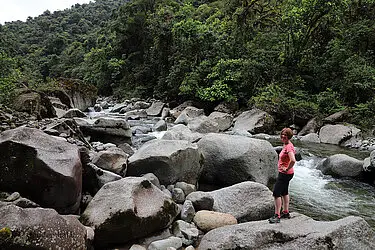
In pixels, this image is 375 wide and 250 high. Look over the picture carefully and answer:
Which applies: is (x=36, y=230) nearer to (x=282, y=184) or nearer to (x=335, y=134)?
(x=282, y=184)

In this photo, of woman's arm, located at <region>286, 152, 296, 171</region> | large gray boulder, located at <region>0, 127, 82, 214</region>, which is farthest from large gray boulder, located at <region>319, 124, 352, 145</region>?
large gray boulder, located at <region>0, 127, 82, 214</region>

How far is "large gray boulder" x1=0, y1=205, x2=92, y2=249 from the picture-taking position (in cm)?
341

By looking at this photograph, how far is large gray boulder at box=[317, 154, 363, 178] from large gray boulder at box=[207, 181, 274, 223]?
4.79m

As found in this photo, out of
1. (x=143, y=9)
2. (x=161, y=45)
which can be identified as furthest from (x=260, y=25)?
(x=143, y=9)

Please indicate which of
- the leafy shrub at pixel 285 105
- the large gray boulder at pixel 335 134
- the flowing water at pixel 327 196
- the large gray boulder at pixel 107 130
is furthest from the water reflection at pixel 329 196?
the leafy shrub at pixel 285 105

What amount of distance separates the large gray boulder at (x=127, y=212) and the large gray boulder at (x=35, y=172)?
501 mm

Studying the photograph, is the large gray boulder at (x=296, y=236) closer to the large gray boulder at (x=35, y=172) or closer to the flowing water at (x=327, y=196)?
the large gray boulder at (x=35, y=172)

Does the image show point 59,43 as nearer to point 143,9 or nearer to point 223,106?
point 143,9

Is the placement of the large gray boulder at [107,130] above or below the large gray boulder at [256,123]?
above

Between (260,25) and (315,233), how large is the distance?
24228 millimetres

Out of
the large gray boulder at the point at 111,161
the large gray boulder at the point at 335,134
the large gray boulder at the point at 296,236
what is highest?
the large gray boulder at the point at 111,161

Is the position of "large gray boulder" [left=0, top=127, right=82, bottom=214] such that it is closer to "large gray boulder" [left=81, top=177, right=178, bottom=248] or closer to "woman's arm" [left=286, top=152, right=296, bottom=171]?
"large gray boulder" [left=81, top=177, right=178, bottom=248]

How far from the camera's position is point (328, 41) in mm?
22062

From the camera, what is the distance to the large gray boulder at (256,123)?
16.9 meters
